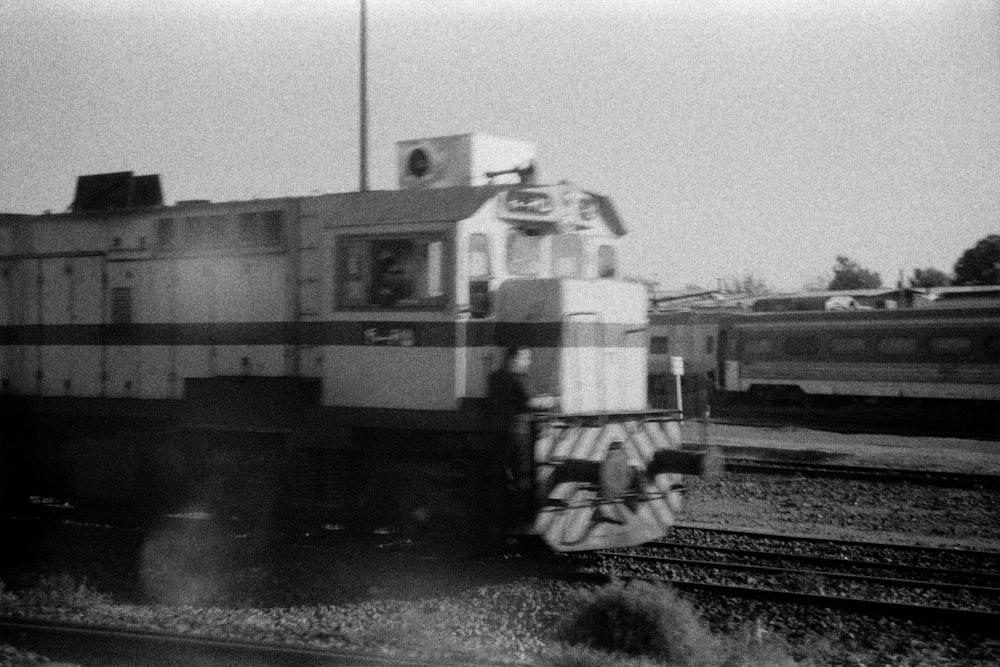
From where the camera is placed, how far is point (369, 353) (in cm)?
965

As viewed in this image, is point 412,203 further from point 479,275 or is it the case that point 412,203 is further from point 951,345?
point 951,345

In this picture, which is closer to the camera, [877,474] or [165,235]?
[165,235]

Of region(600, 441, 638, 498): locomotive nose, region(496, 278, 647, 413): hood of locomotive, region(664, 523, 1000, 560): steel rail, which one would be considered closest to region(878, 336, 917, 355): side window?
region(664, 523, 1000, 560): steel rail

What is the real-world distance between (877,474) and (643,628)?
33.7 feet

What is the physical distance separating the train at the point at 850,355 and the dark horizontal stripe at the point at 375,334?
13434 mm

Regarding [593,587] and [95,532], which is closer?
[593,587]

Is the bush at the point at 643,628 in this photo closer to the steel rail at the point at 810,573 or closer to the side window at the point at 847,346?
the steel rail at the point at 810,573

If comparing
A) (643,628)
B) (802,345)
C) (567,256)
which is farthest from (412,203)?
(802,345)

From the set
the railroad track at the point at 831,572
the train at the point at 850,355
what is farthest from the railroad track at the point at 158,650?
the train at the point at 850,355

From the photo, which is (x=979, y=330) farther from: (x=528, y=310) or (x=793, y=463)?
(x=528, y=310)

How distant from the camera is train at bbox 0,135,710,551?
9156 millimetres

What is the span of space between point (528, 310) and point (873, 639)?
4097mm

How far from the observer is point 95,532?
1138cm

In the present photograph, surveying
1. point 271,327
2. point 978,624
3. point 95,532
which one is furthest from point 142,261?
point 978,624
